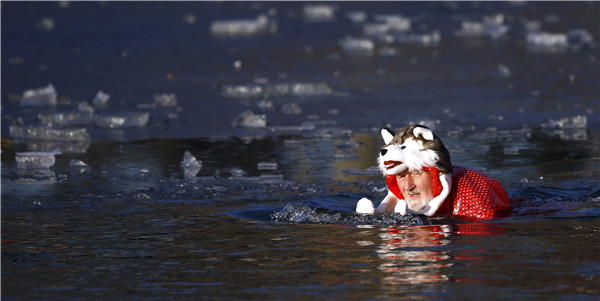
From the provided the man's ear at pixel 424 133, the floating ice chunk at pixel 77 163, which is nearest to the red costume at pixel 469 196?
the man's ear at pixel 424 133

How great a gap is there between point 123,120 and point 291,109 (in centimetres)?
208

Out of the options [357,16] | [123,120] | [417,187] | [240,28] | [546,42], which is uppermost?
[357,16]

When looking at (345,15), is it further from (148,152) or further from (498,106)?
(148,152)

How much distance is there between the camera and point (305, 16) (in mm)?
26094

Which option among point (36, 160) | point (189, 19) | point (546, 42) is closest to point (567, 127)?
point (36, 160)

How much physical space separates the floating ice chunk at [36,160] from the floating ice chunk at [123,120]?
2.28 meters

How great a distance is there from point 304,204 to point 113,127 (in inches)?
191

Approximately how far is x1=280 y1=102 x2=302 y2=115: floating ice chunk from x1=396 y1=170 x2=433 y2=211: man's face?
18.7 feet

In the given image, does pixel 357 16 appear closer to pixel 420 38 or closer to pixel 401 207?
pixel 420 38

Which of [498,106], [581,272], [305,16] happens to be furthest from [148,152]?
[305,16]

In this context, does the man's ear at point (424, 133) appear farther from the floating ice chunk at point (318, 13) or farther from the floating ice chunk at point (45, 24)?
the floating ice chunk at point (318, 13)

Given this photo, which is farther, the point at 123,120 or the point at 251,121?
the point at 123,120

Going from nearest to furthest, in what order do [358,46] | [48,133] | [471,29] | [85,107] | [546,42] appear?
[48,133] → [85,107] → [546,42] → [358,46] → [471,29]

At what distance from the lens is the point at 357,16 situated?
84.1 feet
